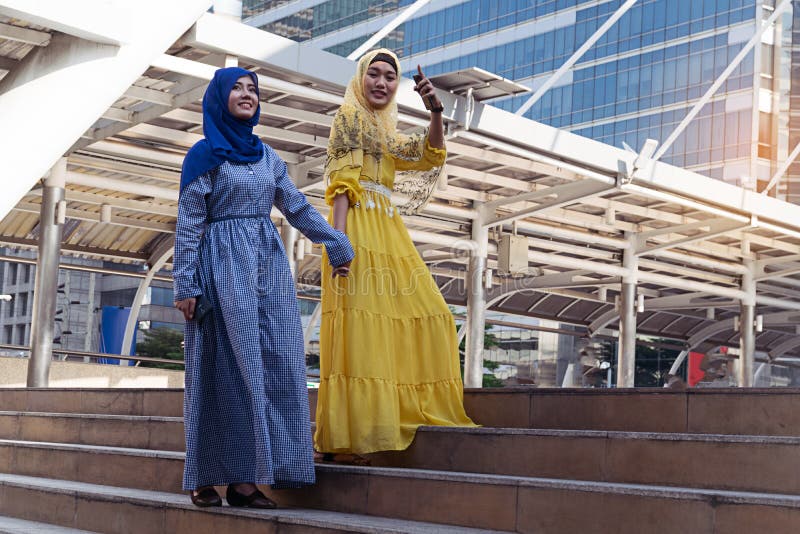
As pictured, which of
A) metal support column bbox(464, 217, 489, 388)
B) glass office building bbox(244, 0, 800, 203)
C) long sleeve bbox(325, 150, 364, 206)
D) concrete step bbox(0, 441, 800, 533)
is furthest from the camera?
glass office building bbox(244, 0, 800, 203)

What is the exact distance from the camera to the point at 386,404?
497 centimetres

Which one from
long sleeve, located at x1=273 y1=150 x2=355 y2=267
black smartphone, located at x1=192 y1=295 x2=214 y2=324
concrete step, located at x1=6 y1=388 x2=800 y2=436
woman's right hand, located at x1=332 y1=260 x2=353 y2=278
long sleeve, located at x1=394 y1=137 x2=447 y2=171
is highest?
long sleeve, located at x1=394 y1=137 x2=447 y2=171

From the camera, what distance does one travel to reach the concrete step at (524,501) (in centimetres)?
344

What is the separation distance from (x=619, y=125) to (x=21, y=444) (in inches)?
2561

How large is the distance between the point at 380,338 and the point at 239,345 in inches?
32.4

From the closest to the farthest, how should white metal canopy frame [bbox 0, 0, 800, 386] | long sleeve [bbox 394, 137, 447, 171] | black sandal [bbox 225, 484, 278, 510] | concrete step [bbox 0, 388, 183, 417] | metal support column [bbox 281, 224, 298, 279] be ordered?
1. black sandal [bbox 225, 484, 278, 510]
2. long sleeve [bbox 394, 137, 447, 171]
3. white metal canopy frame [bbox 0, 0, 800, 386]
4. concrete step [bbox 0, 388, 183, 417]
5. metal support column [bbox 281, 224, 298, 279]

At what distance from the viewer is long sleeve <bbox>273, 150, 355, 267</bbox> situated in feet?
16.0

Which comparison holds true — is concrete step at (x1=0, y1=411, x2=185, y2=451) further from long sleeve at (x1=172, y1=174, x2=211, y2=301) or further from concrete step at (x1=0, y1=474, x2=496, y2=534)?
long sleeve at (x1=172, y1=174, x2=211, y2=301)

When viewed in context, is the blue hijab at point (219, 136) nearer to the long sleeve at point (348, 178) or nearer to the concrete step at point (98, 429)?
the long sleeve at point (348, 178)

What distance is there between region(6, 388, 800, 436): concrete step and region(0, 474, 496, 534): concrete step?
1.15m

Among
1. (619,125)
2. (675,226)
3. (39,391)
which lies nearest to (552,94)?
(619,125)

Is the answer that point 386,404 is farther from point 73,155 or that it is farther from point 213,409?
point 73,155

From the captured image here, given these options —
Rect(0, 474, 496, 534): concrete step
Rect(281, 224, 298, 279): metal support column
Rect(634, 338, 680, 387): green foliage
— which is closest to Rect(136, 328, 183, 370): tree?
Rect(634, 338, 680, 387): green foliage

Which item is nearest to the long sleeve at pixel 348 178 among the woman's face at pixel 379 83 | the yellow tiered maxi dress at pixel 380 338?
the yellow tiered maxi dress at pixel 380 338
